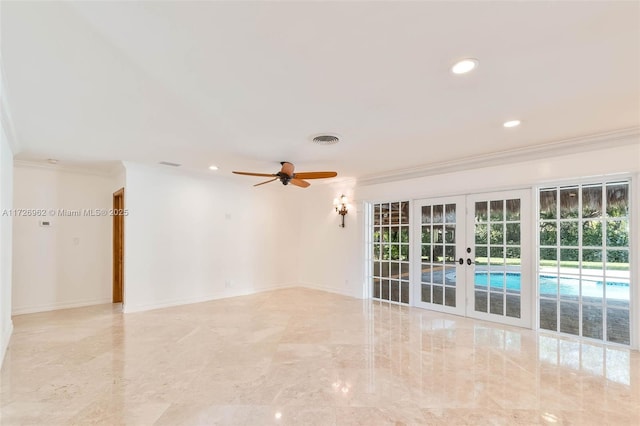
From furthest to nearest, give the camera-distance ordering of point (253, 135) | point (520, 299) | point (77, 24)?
point (520, 299)
point (253, 135)
point (77, 24)

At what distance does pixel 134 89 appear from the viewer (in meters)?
2.35

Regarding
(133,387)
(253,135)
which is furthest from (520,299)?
(133,387)

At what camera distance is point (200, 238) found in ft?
18.6

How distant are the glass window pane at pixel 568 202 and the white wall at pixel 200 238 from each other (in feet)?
16.2

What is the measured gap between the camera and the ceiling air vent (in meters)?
3.47

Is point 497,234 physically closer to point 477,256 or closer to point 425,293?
point 477,256

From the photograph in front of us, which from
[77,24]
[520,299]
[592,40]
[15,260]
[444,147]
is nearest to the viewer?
[77,24]

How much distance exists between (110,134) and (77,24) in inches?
83.5

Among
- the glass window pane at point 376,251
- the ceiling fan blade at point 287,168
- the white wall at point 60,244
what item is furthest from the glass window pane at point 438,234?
the white wall at point 60,244

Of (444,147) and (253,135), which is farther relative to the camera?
(444,147)

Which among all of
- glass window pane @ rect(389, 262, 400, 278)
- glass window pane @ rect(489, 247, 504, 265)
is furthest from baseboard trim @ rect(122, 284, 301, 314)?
glass window pane @ rect(489, 247, 504, 265)

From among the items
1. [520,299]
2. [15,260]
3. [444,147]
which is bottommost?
[520,299]

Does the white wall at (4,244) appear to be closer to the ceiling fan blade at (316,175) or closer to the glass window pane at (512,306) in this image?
the ceiling fan blade at (316,175)

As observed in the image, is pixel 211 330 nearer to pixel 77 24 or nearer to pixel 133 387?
pixel 133 387
